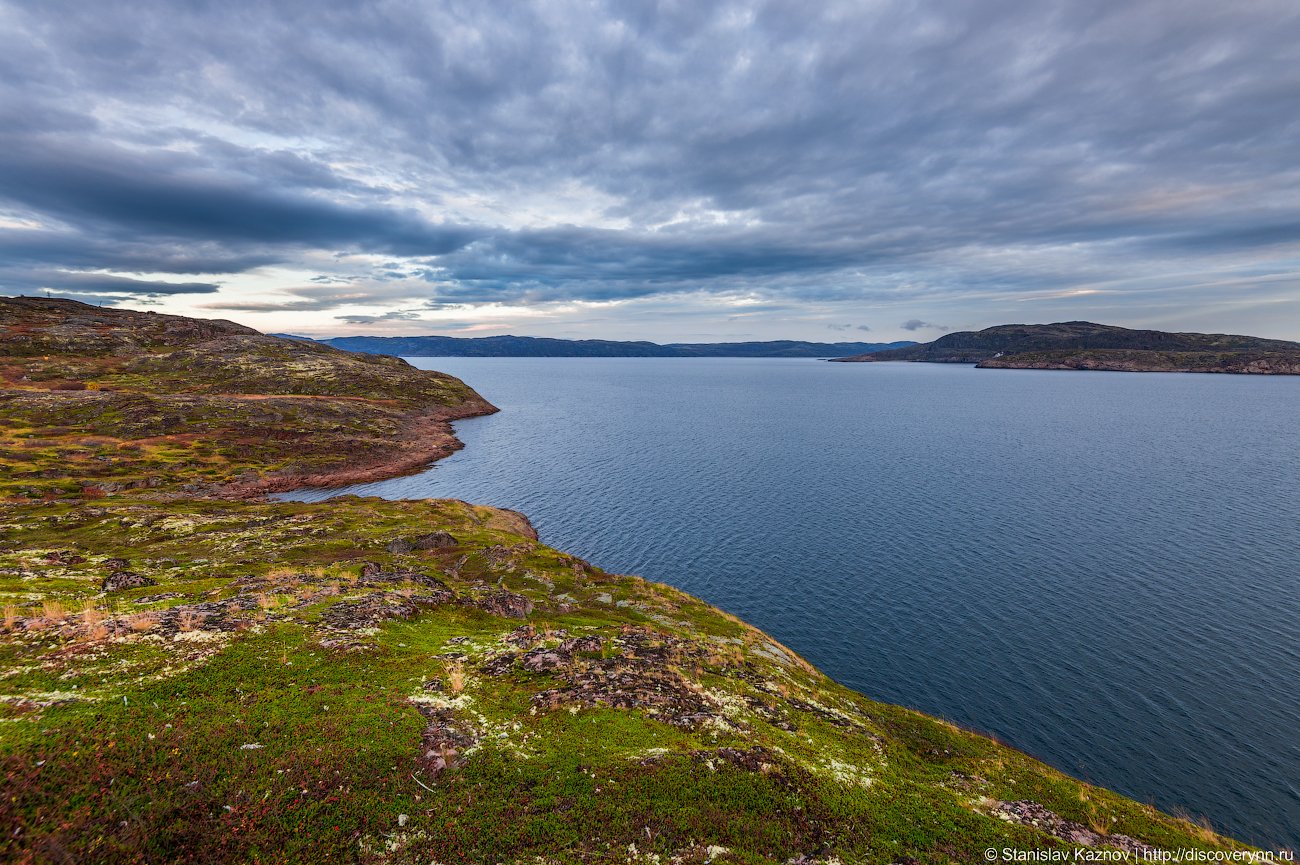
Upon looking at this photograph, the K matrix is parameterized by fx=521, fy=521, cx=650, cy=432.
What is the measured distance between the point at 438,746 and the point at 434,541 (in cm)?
4340

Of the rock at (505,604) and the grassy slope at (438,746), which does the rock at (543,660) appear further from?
the rock at (505,604)

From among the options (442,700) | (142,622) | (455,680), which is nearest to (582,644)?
(455,680)

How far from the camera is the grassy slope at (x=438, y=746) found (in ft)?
49.4

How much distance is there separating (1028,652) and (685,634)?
32522mm

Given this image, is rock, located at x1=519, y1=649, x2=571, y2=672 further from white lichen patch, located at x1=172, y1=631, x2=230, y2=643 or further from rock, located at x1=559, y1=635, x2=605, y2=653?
white lichen patch, located at x1=172, y1=631, x2=230, y2=643

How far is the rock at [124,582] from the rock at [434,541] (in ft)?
78.5

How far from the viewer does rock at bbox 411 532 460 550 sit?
192ft

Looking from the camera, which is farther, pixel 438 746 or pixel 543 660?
pixel 543 660

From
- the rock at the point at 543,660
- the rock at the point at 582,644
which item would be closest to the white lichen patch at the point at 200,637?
the rock at the point at 543,660

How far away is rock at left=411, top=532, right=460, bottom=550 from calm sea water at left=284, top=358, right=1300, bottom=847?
1899 cm

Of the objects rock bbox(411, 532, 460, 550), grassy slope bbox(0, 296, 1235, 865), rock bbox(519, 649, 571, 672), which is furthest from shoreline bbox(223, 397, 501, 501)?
rock bbox(519, 649, 571, 672)

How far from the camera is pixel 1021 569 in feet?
209

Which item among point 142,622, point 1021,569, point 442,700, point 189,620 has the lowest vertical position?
point 1021,569

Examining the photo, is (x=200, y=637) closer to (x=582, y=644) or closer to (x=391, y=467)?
(x=582, y=644)
